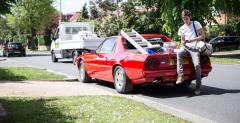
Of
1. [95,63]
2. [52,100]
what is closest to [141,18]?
[95,63]

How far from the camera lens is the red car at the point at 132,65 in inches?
460

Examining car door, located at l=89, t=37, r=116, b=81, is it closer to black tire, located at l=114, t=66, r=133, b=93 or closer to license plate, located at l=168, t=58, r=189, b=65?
black tire, located at l=114, t=66, r=133, b=93

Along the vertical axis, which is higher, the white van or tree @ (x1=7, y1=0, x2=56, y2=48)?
tree @ (x1=7, y1=0, x2=56, y2=48)

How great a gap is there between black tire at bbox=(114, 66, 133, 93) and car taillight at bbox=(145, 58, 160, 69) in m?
0.93

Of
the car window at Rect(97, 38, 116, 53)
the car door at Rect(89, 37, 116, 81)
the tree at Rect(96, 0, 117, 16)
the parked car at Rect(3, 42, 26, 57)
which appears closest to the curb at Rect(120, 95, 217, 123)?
the car door at Rect(89, 37, 116, 81)

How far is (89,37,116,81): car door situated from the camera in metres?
13.4

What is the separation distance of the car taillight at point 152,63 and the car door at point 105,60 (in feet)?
5.44

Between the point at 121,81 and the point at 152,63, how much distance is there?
4.38 feet

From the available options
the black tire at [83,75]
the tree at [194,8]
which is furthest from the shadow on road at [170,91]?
the tree at [194,8]

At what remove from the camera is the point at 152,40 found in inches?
539

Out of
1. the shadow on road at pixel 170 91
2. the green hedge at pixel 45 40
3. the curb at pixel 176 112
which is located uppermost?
the curb at pixel 176 112

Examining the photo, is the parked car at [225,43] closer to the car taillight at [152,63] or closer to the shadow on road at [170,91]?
the shadow on road at [170,91]

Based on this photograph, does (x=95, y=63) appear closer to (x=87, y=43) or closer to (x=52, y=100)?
(x=52, y=100)

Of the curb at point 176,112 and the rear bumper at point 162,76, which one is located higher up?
the rear bumper at point 162,76
